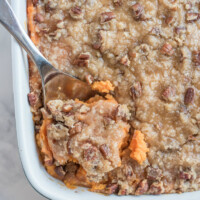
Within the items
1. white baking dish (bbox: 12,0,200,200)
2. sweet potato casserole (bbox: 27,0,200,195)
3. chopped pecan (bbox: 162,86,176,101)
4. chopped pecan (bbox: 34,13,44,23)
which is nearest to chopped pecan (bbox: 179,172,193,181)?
sweet potato casserole (bbox: 27,0,200,195)

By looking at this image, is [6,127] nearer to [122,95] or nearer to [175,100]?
[122,95]

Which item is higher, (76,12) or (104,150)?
(76,12)

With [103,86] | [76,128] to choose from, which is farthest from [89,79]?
[76,128]

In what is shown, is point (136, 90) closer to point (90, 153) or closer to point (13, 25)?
point (90, 153)

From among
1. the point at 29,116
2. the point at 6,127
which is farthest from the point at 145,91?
the point at 6,127

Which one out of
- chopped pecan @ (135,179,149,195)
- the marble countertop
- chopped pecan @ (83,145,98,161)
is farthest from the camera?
the marble countertop

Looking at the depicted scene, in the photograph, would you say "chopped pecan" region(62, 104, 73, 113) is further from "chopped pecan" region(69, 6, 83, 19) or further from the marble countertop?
the marble countertop

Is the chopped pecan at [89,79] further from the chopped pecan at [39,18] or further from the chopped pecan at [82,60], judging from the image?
the chopped pecan at [39,18]
